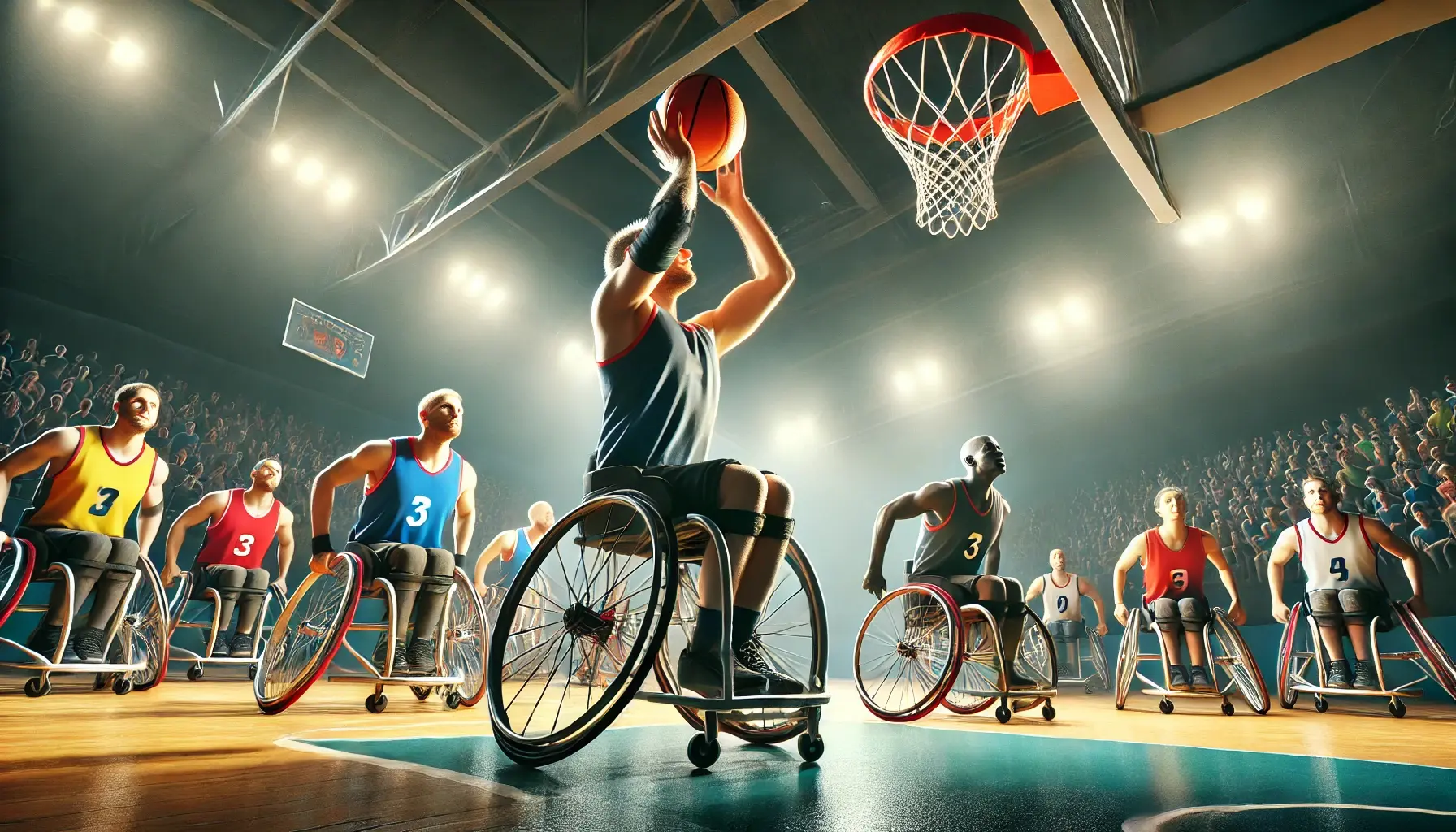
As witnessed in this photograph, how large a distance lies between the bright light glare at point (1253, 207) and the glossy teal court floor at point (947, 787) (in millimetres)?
6690

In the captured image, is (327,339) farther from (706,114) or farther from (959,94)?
(706,114)

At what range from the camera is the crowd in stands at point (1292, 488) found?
6336mm

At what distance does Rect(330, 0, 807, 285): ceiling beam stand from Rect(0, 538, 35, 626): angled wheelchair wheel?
4.51m

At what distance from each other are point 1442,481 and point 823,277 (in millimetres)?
6499

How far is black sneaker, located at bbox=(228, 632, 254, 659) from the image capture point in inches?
191

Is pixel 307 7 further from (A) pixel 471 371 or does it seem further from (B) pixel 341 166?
(A) pixel 471 371

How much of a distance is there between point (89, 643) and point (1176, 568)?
6636 millimetres

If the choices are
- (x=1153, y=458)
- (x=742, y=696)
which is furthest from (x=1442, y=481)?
(x=742, y=696)

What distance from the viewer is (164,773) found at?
1262 mm

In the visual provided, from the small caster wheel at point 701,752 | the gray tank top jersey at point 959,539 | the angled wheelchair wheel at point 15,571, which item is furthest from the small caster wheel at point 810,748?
the angled wheelchair wheel at point 15,571

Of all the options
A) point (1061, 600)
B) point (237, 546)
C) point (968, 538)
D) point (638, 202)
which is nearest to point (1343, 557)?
point (968, 538)

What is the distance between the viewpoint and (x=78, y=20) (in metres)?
5.71

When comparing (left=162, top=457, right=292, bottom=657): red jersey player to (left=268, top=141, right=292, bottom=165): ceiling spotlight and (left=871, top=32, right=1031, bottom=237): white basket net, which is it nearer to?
(left=268, top=141, right=292, bottom=165): ceiling spotlight

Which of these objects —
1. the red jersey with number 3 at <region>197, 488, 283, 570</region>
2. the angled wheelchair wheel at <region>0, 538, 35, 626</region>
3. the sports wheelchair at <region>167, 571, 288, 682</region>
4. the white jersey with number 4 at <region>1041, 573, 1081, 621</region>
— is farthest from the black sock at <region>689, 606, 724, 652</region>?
the white jersey with number 4 at <region>1041, 573, 1081, 621</region>
